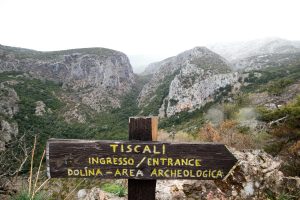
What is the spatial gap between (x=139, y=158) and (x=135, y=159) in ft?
0.12

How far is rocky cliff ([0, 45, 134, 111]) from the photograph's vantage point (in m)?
102

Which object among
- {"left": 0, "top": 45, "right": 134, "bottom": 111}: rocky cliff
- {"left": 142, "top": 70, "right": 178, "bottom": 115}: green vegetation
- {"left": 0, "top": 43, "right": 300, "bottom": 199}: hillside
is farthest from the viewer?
{"left": 0, "top": 45, "right": 134, "bottom": 111}: rocky cliff

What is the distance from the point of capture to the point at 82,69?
118 meters

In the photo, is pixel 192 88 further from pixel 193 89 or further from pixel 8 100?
pixel 8 100

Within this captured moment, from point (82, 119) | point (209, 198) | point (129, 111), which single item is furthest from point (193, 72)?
point (209, 198)


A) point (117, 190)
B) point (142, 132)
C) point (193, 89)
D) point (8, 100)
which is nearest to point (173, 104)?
point (193, 89)

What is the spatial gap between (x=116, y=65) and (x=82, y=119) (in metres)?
50.2

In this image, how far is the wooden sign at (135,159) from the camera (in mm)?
2674

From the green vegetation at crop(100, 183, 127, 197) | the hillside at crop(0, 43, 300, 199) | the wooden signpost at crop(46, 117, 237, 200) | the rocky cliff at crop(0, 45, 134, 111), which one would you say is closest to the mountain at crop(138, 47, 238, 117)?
the hillside at crop(0, 43, 300, 199)

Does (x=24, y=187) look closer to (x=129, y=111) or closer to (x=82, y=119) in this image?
(x=82, y=119)

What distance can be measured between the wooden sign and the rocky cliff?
306 ft

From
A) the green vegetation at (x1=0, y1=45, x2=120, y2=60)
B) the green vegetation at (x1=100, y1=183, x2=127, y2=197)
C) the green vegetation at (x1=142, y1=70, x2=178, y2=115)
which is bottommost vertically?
the green vegetation at (x1=142, y1=70, x2=178, y2=115)

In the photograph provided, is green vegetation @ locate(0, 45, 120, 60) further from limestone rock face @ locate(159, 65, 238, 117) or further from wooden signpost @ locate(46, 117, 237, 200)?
wooden signpost @ locate(46, 117, 237, 200)

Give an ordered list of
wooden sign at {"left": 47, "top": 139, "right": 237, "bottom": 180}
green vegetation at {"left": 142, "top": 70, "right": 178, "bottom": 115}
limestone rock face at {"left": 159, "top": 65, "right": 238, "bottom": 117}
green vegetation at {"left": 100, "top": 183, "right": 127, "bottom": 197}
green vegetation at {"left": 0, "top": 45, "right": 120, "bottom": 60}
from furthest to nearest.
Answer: green vegetation at {"left": 0, "top": 45, "right": 120, "bottom": 60}
green vegetation at {"left": 142, "top": 70, "right": 178, "bottom": 115}
limestone rock face at {"left": 159, "top": 65, "right": 238, "bottom": 117}
green vegetation at {"left": 100, "top": 183, "right": 127, "bottom": 197}
wooden sign at {"left": 47, "top": 139, "right": 237, "bottom": 180}
